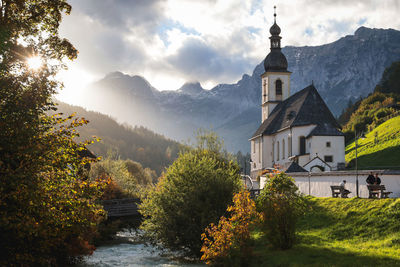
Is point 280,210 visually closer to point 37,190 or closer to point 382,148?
point 37,190

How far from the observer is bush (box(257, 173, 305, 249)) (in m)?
21.2

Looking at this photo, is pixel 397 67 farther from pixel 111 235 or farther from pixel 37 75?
pixel 37 75

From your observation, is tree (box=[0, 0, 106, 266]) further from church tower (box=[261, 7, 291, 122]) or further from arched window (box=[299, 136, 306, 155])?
church tower (box=[261, 7, 291, 122])

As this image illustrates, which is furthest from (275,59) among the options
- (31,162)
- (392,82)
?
(31,162)

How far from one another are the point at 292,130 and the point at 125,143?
422ft

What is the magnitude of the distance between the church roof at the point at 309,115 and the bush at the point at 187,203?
107 ft

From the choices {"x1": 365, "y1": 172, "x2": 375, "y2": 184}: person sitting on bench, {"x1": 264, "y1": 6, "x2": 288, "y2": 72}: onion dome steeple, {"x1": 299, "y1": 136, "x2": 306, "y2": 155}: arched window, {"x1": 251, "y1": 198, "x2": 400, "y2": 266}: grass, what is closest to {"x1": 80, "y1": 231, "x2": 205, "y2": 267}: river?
{"x1": 251, "y1": 198, "x2": 400, "y2": 266}: grass

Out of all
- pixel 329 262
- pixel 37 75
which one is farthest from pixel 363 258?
pixel 37 75

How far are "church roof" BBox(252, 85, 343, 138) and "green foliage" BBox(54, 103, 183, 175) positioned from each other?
97930 mm

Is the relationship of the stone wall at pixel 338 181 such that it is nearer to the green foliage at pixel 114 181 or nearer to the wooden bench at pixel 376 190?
the wooden bench at pixel 376 190

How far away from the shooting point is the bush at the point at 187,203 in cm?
2662

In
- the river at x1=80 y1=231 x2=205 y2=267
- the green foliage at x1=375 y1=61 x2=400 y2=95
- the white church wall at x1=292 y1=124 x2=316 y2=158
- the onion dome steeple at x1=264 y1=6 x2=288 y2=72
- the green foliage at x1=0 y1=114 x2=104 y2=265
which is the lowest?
the river at x1=80 y1=231 x2=205 y2=267

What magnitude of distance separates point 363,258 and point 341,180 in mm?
15751

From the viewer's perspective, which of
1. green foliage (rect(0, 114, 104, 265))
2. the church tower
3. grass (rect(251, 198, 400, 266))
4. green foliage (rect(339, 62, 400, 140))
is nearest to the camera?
green foliage (rect(0, 114, 104, 265))
